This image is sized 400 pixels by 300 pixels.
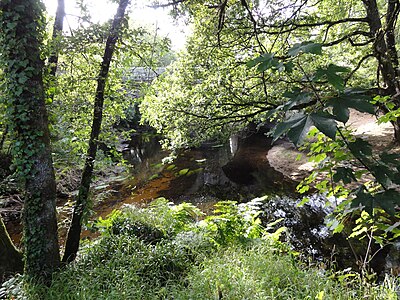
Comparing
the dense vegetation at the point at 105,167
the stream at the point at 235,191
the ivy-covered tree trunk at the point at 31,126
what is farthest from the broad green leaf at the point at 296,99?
the ivy-covered tree trunk at the point at 31,126

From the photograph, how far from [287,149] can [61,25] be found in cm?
A: 1193

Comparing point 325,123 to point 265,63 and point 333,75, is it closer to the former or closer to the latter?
point 333,75

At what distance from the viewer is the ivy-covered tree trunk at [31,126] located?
2957 mm

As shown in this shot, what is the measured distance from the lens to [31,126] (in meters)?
3.12

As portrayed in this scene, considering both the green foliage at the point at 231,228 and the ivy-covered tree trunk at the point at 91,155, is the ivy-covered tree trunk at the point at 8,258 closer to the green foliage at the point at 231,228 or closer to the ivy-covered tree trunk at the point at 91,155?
the ivy-covered tree trunk at the point at 91,155

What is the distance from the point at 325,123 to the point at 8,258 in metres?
4.35

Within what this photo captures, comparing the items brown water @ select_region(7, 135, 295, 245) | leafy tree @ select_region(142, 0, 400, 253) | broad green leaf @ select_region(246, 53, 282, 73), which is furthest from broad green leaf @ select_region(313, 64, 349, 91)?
brown water @ select_region(7, 135, 295, 245)

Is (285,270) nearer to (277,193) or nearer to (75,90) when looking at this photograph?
(75,90)

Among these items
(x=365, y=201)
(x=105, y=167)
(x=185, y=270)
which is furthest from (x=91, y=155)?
(x=365, y=201)

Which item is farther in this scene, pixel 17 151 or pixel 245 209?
pixel 245 209

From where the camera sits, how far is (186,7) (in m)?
4.44

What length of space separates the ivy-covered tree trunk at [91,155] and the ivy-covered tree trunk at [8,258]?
593mm

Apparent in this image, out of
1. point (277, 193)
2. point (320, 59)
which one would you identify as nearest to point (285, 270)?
point (320, 59)

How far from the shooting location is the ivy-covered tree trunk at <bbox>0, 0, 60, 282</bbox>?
9.70ft
